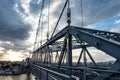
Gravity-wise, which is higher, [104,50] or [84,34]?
[84,34]

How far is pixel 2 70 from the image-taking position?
137000 mm

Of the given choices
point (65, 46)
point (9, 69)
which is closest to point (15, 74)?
point (9, 69)

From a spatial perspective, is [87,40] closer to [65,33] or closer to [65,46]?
[65,33]

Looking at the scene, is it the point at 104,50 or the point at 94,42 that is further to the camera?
the point at 94,42

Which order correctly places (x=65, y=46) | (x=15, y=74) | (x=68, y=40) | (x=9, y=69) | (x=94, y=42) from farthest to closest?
(x=9, y=69), (x=15, y=74), (x=65, y=46), (x=68, y=40), (x=94, y=42)

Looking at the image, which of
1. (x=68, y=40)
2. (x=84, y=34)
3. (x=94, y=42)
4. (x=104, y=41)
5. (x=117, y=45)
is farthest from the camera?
(x=68, y=40)

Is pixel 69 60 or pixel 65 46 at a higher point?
pixel 65 46

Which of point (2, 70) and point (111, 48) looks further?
point (2, 70)

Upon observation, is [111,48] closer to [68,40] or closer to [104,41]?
[104,41]

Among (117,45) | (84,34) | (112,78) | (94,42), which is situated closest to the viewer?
(112,78)

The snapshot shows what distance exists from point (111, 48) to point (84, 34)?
1.59 metres

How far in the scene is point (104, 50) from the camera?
580cm

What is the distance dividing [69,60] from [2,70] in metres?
133

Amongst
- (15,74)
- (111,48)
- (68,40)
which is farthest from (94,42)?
(15,74)
